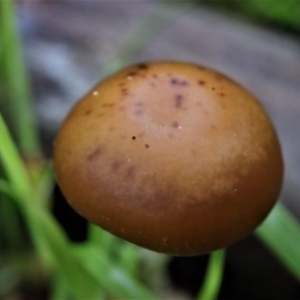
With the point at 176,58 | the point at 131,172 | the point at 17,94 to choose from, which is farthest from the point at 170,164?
the point at 176,58

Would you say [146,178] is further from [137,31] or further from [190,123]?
[137,31]

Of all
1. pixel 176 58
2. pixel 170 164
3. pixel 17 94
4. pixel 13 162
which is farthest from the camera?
pixel 176 58

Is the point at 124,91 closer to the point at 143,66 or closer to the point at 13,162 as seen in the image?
the point at 143,66

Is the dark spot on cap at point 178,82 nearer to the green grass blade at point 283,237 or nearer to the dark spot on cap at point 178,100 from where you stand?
the dark spot on cap at point 178,100

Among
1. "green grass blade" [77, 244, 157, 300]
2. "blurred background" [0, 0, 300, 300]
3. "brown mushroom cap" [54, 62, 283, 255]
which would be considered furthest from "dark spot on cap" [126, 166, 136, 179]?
"blurred background" [0, 0, 300, 300]

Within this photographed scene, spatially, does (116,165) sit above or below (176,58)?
above

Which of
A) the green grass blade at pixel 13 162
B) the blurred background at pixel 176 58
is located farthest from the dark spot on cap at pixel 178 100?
the blurred background at pixel 176 58

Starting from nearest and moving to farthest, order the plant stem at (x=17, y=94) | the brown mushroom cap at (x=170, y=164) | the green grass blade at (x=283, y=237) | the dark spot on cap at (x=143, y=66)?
the brown mushroom cap at (x=170, y=164), the dark spot on cap at (x=143, y=66), the green grass blade at (x=283, y=237), the plant stem at (x=17, y=94)
